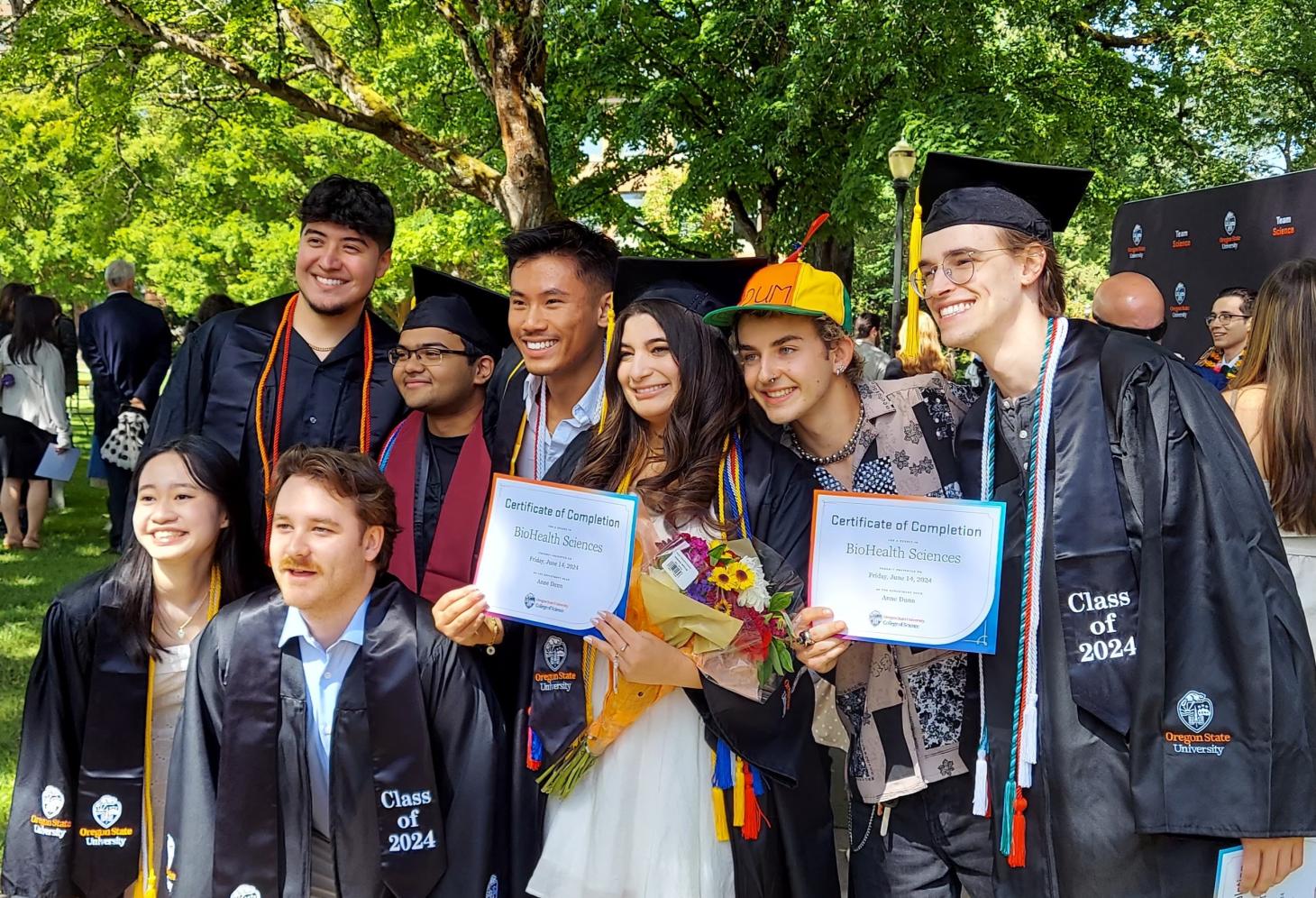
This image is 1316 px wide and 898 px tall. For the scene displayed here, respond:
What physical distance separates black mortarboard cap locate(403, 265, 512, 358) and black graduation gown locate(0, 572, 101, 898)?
4.36ft

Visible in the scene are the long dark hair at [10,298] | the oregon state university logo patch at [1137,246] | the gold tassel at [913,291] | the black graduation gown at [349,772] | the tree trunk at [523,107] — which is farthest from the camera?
the oregon state university logo patch at [1137,246]

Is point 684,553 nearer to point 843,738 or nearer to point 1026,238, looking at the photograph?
point 843,738

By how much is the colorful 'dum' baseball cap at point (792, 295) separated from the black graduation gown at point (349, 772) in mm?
1219

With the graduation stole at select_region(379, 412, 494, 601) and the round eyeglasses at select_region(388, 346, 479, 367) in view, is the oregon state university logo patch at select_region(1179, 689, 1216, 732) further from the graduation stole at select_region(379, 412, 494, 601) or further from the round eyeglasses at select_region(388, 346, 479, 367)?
the round eyeglasses at select_region(388, 346, 479, 367)

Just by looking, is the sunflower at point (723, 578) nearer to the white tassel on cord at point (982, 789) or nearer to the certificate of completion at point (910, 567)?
the certificate of completion at point (910, 567)

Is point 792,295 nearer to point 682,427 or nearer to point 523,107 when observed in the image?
point 682,427

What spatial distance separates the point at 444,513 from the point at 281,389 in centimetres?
80

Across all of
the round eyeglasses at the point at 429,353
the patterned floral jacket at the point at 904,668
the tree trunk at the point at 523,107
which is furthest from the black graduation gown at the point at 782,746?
the tree trunk at the point at 523,107

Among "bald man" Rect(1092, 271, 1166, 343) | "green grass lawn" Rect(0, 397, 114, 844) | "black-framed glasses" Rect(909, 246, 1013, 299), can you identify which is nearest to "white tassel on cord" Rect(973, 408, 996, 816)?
"black-framed glasses" Rect(909, 246, 1013, 299)

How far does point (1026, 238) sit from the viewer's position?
2469 mm

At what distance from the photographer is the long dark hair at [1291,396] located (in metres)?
3.30

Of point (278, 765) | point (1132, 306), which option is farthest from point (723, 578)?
point (1132, 306)

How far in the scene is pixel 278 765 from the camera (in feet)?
8.77

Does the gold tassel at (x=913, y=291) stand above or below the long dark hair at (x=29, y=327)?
below
